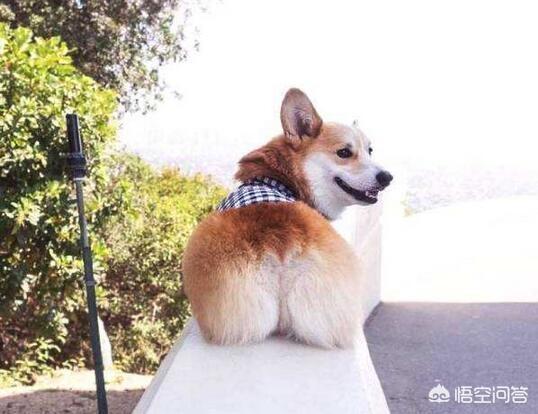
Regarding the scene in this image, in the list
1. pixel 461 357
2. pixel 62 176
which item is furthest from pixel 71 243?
pixel 461 357

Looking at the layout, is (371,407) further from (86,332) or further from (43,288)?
(86,332)

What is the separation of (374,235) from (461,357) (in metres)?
1.84

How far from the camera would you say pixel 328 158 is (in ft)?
8.09

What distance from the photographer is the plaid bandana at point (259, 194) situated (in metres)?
2.29

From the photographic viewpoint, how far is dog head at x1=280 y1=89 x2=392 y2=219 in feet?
8.02

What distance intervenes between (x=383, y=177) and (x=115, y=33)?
5650mm

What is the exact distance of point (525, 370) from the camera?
15.1 ft

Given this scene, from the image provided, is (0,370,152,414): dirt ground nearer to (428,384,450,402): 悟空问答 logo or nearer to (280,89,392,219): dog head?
(428,384,450,402): 悟空问答 logo

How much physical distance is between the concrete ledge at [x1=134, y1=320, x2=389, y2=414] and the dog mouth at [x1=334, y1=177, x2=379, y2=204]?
60 cm

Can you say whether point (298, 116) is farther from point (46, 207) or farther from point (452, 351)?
point (452, 351)

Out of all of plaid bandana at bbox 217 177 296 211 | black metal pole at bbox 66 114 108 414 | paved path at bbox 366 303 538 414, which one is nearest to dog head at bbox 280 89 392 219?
plaid bandana at bbox 217 177 296 211

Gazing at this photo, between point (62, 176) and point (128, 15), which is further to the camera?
point (128, 15)

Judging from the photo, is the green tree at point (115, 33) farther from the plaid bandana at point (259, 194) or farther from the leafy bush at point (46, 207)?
the plaid bandana at point (259, 194)

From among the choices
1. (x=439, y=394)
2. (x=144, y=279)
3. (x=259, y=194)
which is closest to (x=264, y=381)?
(x=259, y=194)
